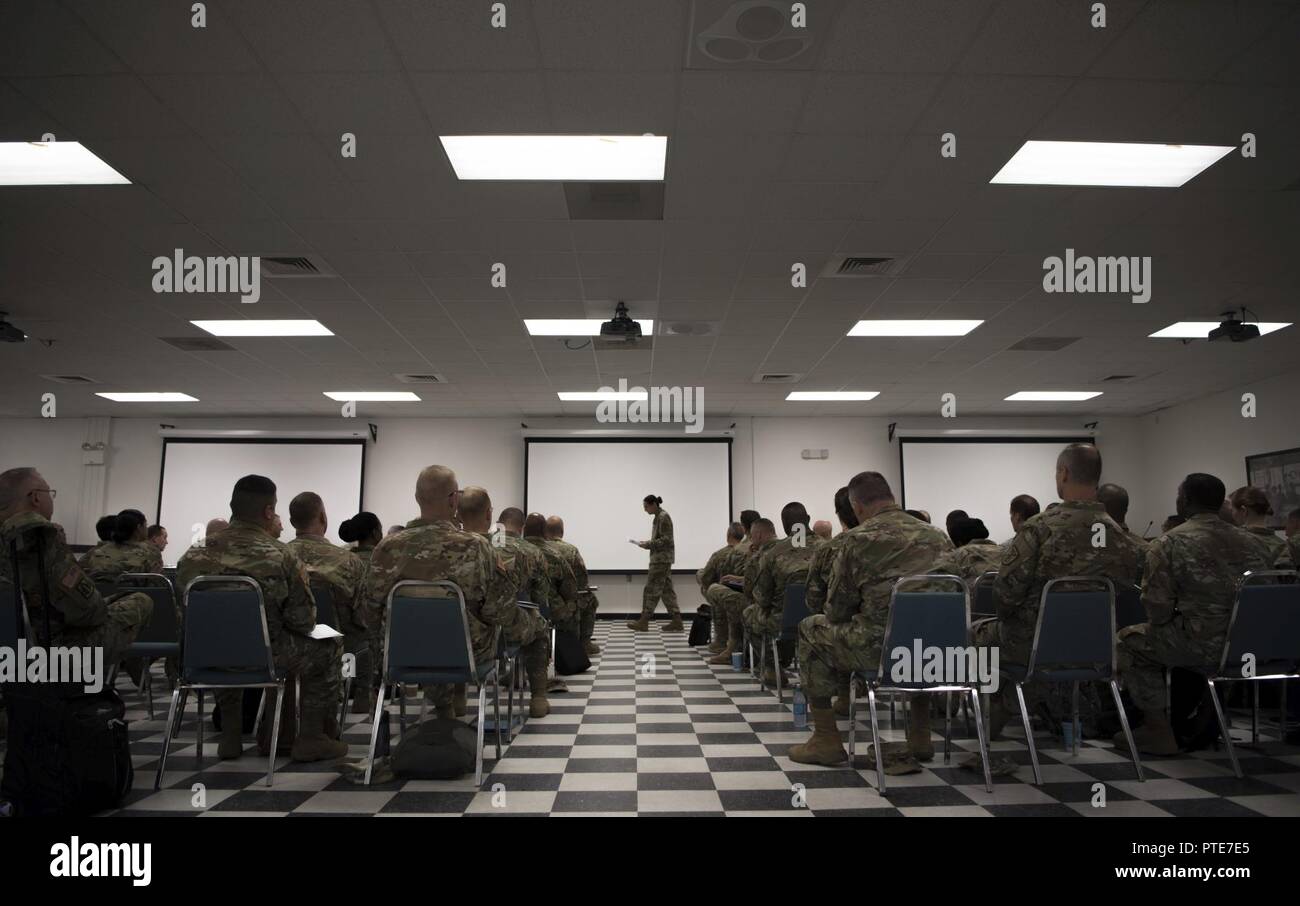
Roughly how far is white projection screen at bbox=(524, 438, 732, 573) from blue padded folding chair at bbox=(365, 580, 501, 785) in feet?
25.4

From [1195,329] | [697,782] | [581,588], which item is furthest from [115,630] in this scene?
[1195,329]

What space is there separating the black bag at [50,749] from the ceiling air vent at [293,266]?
3079 mm

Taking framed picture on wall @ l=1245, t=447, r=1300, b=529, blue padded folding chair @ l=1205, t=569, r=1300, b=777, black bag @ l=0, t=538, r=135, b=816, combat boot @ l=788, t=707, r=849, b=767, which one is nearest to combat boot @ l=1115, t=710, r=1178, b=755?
blue padded folding chair @ l=1205, t=569, r=1300, b=777

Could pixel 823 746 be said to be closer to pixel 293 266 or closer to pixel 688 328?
pixel 688 328

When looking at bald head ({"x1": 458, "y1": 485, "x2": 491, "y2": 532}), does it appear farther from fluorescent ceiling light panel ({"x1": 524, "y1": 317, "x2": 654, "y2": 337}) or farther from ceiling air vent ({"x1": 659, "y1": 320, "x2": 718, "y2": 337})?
ceiling air vent ({"x1": 659, "y1": 320, "x2": 718, "y2": 337})

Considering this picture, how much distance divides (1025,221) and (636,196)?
7.78 ft

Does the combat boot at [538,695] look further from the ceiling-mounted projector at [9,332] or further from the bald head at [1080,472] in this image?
the ceiling-mounted projector at [9,332]

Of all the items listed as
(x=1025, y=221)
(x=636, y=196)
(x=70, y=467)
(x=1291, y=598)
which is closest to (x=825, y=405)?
(x=1025, y=221)

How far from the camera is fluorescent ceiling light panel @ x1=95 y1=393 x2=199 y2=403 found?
946 centimetres

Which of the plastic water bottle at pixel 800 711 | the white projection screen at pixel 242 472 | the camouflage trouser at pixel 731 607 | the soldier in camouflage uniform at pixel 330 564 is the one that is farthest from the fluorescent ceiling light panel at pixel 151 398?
the plastic water bottle at pixel 800 711

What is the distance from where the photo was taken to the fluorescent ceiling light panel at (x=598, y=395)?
9.34 meters

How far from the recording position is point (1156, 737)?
337cm

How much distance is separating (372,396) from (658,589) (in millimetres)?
4515
